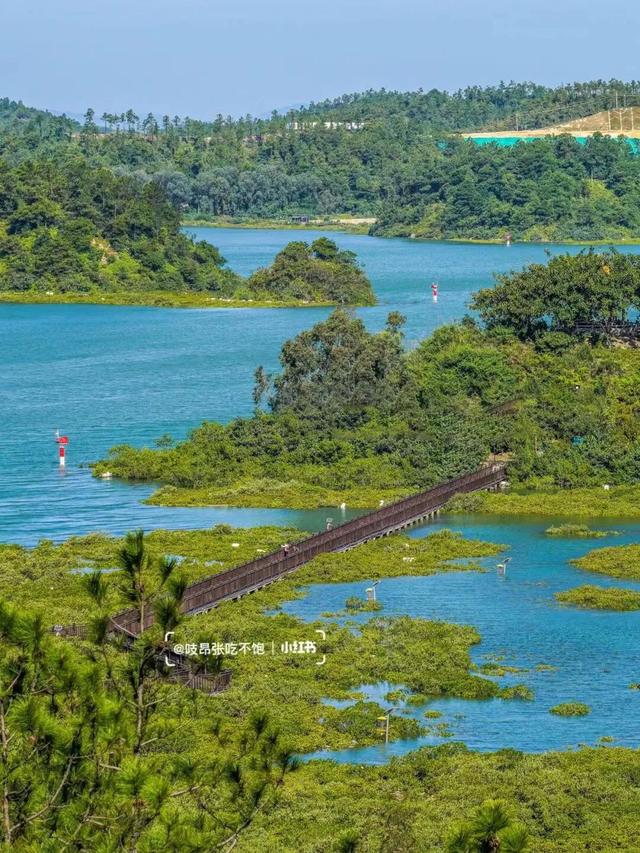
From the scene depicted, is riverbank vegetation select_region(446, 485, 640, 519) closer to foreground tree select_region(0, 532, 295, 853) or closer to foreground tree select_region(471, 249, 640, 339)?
foreground tree select_region(471, 249, 640, 339)

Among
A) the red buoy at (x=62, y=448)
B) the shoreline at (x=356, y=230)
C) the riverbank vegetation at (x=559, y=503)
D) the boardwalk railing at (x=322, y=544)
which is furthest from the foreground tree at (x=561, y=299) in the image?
the shoreline at (x=356, y=230)

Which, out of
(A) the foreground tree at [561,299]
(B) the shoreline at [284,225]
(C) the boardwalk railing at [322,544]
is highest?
(B) the shoreline at [284,225]

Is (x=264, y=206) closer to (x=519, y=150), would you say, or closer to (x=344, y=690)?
(x=519, y=150)

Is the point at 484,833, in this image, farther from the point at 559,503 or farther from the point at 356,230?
the point at 356,230

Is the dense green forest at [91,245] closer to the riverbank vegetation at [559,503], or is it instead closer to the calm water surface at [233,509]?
the calm water surface at [233,509]

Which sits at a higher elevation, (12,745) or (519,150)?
(519,150)

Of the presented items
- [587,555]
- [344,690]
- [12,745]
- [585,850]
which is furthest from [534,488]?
[12,745]
